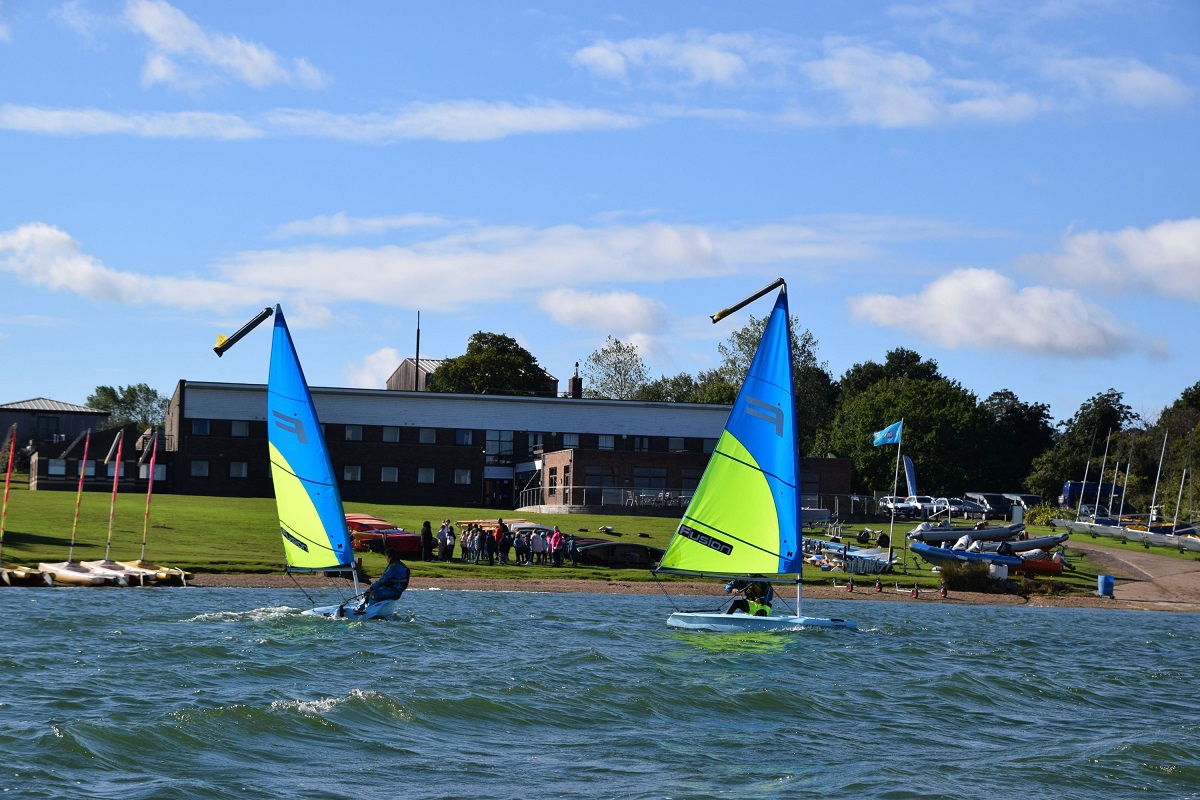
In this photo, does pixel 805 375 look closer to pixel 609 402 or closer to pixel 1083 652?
pixel 609 402

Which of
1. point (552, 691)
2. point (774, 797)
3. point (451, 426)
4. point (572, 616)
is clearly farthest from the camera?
point (451, 426)

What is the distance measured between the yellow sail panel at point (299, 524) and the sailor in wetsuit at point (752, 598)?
8.92 metres

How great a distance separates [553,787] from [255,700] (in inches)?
253

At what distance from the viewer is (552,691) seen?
21891mm

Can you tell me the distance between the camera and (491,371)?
117750 mm

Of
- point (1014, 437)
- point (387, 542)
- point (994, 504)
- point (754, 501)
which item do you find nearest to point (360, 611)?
point (754, 501)

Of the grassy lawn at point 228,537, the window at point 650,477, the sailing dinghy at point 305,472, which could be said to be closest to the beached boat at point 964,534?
the grassy lawn at point 228,537

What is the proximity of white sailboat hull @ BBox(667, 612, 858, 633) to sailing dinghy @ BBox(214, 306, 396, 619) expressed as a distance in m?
6.66

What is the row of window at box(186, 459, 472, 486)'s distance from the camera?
8881 centimetres

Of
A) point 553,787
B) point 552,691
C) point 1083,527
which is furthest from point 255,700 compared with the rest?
point 1083,527

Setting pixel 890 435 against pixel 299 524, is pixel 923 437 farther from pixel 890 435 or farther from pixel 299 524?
pixel 299 524

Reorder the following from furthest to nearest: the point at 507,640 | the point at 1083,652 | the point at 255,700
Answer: the point at 1083,652, the point at 507,640, the point at 255,700

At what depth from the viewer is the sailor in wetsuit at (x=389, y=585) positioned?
96.4 feet

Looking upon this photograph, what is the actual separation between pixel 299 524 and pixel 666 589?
66.4ft
